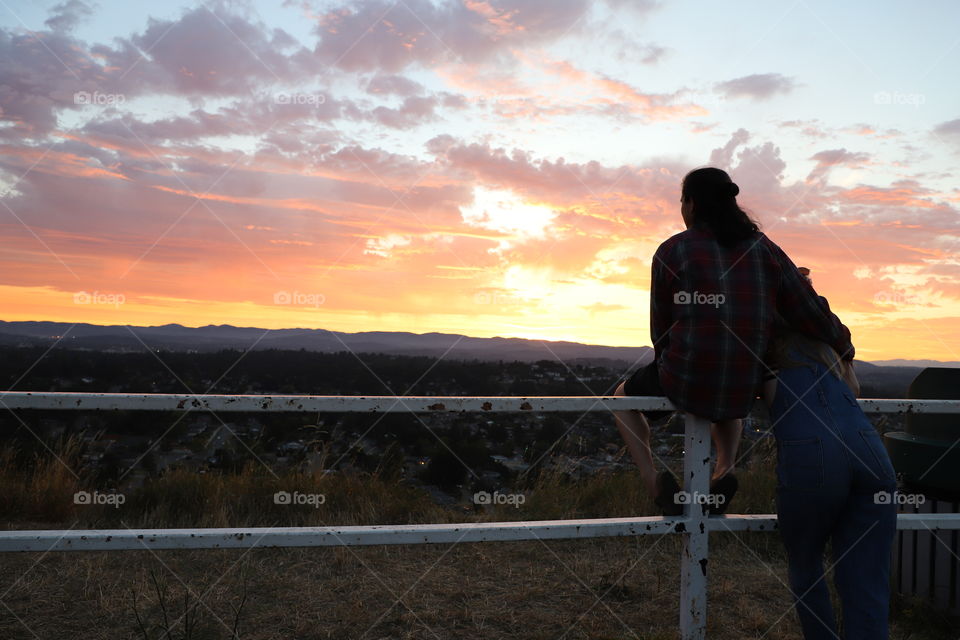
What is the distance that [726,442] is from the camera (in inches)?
117

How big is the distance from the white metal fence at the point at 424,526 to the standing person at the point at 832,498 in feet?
1.11

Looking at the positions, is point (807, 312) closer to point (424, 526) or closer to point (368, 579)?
point (424, 526)

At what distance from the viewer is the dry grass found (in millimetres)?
3707

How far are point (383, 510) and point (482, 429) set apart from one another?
21.4 feet

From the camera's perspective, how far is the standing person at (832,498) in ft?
7.63

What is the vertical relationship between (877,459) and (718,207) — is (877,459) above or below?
below

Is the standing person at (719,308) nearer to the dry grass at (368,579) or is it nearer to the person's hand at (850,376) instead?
the person's hand at (850,376)

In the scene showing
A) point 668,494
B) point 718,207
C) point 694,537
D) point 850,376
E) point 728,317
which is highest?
point 718,207

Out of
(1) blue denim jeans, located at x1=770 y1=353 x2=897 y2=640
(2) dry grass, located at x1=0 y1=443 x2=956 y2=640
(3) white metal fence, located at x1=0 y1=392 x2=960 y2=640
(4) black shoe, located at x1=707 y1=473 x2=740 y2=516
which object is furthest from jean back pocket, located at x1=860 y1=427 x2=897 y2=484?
(2) dry grass, located at x1=0 y1=443 x2=956 y2=640

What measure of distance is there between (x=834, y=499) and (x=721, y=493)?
57 cm

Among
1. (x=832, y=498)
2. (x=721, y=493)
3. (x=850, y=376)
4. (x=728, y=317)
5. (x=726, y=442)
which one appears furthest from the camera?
(x=726, y=442)

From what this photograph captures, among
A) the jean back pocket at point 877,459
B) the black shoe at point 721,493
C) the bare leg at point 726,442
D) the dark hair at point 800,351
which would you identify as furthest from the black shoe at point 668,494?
the jean back pocket at point 877,459

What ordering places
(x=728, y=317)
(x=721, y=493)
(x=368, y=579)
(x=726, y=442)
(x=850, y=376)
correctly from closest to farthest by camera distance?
(x=728, y=317)
(x=850, y=376)
(x=721, y=493)
(x=726, y=442)
(x=368, y=579)

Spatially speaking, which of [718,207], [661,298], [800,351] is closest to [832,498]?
[800,351]
